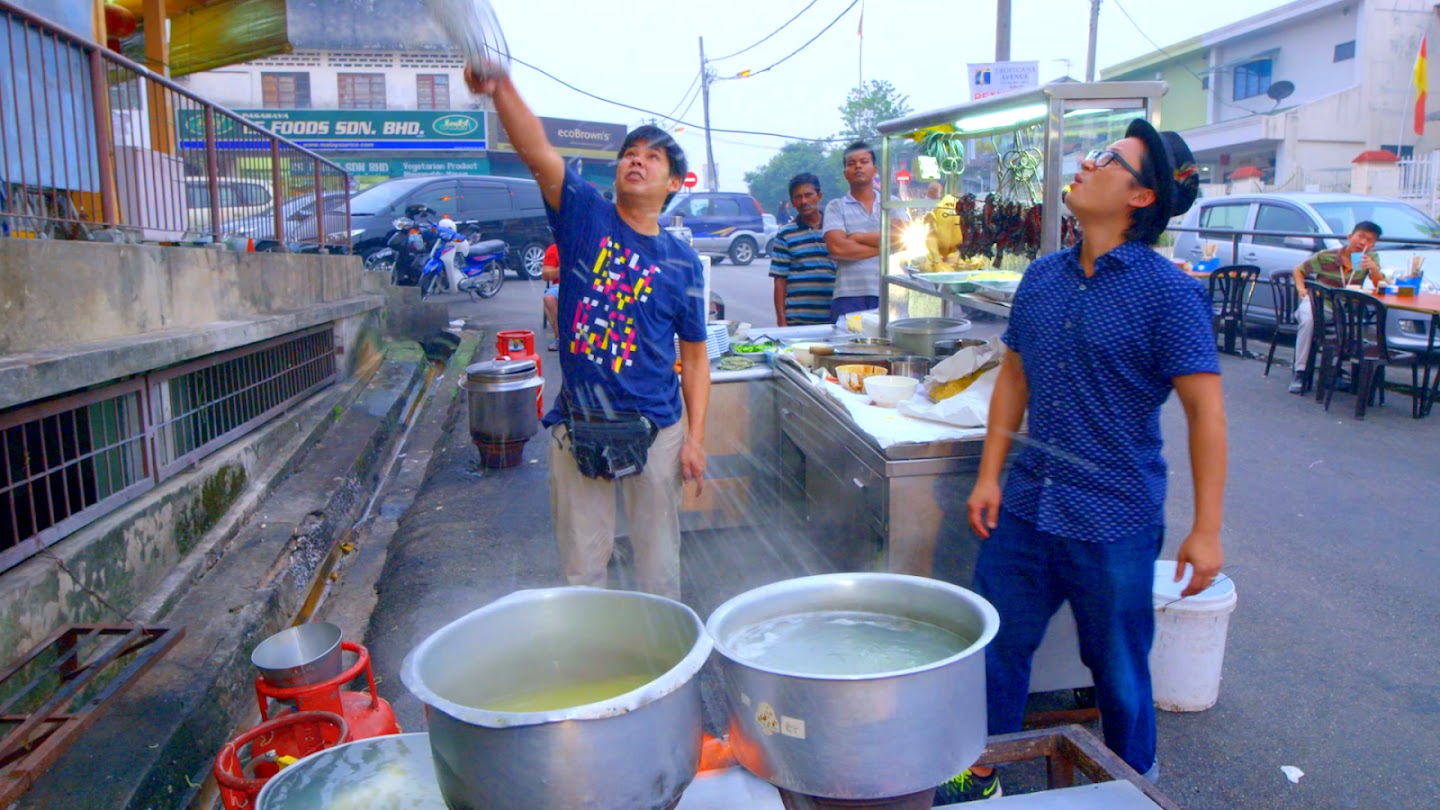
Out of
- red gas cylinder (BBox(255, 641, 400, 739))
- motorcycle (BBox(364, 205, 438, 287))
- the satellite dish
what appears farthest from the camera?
the satellite dish

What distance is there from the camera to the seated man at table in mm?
8852

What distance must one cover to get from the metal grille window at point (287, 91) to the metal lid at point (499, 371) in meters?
29.5

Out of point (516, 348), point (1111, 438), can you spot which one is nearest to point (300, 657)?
point (1111, 438)

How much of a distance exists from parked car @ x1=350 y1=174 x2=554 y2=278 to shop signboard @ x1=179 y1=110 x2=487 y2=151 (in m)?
13.3

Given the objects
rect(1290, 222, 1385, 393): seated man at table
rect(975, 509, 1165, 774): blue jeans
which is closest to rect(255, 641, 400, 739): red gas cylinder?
rect(975, 509, 1165, 774): blue jeans

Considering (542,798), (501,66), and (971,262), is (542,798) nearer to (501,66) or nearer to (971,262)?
(501,66)

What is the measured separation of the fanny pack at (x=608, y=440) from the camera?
310 cm

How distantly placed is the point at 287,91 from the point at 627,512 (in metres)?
33.8

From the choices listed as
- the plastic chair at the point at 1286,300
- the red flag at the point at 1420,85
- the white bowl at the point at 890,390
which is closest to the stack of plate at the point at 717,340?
the white bowl at the point at 890,390

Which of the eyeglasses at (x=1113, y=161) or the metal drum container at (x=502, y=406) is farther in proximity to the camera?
the metal drum container at (x=502, y=406)

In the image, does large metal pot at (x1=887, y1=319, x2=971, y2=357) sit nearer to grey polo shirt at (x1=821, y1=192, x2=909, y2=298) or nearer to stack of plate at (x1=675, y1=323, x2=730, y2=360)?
stack of plate at (x1=675, y1=323, x2=730, y2=360)

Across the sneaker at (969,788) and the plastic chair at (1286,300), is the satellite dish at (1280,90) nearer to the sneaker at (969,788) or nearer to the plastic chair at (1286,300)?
the plastic chair at (1286,300)

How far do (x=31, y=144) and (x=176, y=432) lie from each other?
140 centimetres

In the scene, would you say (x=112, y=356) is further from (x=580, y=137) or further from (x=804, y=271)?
(x=580, y=137)
